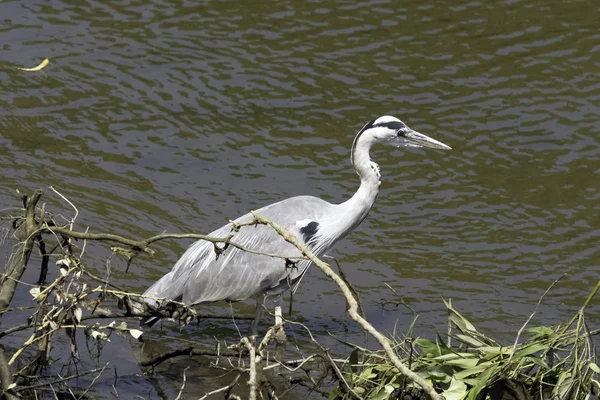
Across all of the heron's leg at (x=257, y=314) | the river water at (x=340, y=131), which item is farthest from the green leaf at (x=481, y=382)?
the river water at (x=340, y=131)

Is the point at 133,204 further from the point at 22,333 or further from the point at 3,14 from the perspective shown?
the point at 3,14

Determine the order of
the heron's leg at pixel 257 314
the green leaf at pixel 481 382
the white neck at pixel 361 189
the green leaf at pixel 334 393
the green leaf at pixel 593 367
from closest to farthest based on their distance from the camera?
the green leaf at pixel 593 367
the green leaf at pixel 481 382
the green leaf at pixel 334 393
the heron's leg at pixel 257 314
the white neck at pixel 361 189

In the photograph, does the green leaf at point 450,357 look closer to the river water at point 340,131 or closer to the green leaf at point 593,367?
the green leaf at point 593,367

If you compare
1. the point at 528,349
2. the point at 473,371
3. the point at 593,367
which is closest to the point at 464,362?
the point at 473,371

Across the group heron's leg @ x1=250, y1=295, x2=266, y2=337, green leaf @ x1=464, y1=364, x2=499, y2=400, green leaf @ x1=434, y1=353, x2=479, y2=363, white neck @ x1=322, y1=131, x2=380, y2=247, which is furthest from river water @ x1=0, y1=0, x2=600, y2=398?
green leaf @ x1=464, y1=364, x2=499, y2=400

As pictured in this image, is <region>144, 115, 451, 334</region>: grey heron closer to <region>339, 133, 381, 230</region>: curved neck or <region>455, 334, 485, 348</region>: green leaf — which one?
<region>339, 133, 381, 230</region>: curved neck

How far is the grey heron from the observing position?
22.8 feet

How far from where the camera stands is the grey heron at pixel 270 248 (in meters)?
6.95

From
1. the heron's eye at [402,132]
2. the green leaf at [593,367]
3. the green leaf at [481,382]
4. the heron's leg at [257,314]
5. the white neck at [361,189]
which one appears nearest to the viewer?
the green leaf at [593,367]

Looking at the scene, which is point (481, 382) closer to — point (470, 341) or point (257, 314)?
point (470, 341)

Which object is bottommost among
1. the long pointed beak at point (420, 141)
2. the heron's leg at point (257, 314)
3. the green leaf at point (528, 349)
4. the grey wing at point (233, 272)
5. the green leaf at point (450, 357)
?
the heron's leg at point (257, 314)

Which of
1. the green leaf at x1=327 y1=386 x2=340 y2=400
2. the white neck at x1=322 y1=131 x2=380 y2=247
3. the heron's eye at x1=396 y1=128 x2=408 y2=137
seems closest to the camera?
the green leaf at x1=327 y1=386 x2=340 y2=400

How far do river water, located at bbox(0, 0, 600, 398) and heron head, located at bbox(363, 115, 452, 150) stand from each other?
100cm

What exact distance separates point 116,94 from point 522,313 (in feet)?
15.5
